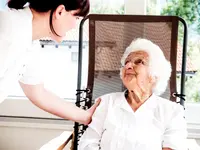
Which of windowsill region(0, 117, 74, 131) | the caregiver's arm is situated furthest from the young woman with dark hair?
windowsill region(0, 117, 74, 131)

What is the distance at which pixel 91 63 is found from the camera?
2090 millimetres

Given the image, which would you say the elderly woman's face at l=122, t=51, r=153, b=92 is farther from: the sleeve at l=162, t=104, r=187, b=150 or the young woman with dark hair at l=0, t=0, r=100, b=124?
the young woman with dark hair at l=0, t=0, r=100, b=124

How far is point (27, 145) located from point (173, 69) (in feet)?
4.23

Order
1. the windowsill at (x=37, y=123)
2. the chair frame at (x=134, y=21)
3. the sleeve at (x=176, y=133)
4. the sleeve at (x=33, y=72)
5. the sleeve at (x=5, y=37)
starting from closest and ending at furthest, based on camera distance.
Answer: the sleeve at (x=5, y=37) → the sleeve at (x=33, y=72) → the sleeve at (x=176, y=133) → the chair frame at (x=134, y=21) → the windowsill at (x=37, y=123)

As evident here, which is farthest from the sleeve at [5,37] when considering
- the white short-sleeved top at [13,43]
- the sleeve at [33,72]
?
the sleeve at [33,72]

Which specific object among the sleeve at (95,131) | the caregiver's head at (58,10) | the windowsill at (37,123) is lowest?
the windowsill at (37,123)

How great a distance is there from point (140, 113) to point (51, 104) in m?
0.49

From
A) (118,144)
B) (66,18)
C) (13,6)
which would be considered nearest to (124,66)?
(118,144)

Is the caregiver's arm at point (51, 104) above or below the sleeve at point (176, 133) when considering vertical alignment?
above

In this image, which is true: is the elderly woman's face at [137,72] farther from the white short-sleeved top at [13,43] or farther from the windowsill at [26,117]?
the windowsill at [26,117]

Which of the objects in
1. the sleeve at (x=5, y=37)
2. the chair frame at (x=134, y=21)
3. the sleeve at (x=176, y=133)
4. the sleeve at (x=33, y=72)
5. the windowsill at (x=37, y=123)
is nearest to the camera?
the sleeve at (x=5, y=37)

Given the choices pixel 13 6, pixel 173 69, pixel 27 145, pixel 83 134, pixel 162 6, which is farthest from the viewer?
pixel 27 145

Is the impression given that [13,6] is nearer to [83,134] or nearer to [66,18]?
[66,18]

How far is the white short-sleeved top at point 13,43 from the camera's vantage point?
1.21 m
